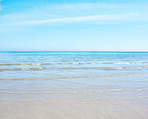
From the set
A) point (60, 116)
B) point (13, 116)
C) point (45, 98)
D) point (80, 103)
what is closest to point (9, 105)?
point (13, 116)

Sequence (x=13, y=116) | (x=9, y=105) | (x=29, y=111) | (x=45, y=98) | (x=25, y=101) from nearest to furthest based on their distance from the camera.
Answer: (x=13, y=116) → (x=29, y=111) → (x=9, y=105) → (x=25, y=101) → (x=45, y=98)

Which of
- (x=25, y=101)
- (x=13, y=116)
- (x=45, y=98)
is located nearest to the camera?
(x=13, y=116)

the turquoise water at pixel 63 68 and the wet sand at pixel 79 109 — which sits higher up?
the turquoise water at pixel 63 68

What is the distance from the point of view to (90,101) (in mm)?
5324

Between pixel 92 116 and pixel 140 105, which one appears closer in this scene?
pixel 92 116

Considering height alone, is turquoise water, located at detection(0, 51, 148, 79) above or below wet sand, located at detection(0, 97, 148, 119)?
above

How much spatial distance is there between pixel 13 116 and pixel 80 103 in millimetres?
2225

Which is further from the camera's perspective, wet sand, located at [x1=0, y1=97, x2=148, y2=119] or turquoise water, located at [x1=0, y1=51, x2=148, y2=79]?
turquoise water, located at [x1=0, y1=51, x2=148, y2=79]

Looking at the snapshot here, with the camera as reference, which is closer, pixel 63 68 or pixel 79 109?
pixel 79 109

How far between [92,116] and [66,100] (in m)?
1.61

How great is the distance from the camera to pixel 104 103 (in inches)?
201

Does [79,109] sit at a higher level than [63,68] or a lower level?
lower

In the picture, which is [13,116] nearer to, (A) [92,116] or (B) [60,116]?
(B) [60,116]

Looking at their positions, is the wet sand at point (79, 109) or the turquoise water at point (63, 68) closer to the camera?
the wet sand at point (79, 109)
